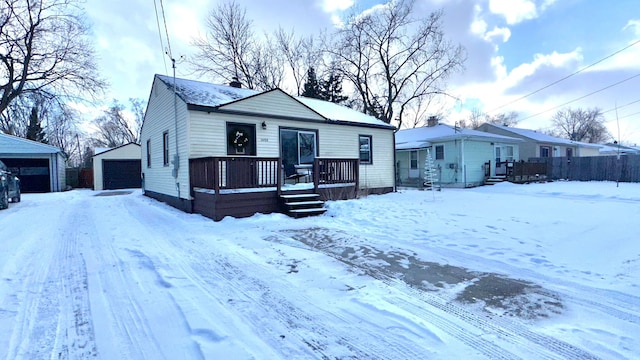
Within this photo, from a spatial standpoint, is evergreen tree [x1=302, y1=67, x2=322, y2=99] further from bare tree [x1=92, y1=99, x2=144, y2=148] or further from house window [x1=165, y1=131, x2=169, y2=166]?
bare tree [x1=92, y1=99, x2=144, y2=148]

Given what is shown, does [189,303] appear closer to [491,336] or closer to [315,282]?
[315,282]

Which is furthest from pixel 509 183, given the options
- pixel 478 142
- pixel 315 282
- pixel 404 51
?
pixel 315 282

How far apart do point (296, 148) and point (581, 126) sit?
2565 inches

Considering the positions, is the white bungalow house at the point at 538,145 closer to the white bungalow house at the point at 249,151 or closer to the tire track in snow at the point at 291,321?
the white bungalow house at the point at 249,151

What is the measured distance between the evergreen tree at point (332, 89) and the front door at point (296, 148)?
60.4 feet

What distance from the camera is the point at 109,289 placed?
3.55 meters

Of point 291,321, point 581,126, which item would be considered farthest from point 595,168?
point 581,126

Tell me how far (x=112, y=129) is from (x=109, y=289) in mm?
48800

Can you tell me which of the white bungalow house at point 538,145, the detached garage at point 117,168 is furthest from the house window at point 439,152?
the detached garage at point 117,168

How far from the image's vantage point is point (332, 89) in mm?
30125

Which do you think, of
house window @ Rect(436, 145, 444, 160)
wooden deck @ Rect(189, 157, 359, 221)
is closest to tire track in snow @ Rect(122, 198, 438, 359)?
wooden deck @ Rect(189, 157, 359, 221)

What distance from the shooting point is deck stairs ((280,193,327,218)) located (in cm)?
845

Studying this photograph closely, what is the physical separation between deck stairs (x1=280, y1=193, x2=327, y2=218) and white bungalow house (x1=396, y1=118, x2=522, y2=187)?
11.1 m

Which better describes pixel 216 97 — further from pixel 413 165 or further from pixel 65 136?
pixel 65 136
